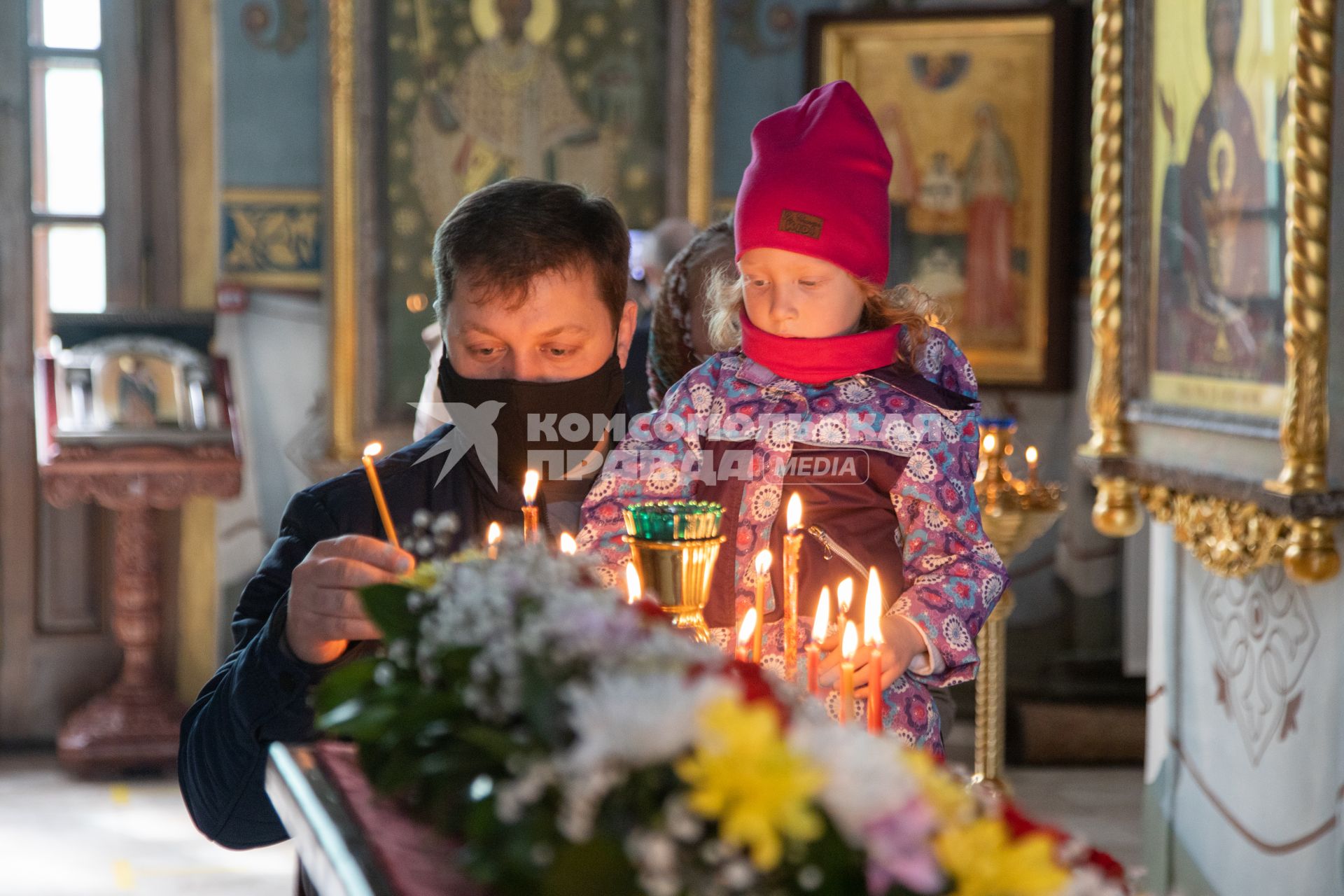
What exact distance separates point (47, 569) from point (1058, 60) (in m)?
4.97

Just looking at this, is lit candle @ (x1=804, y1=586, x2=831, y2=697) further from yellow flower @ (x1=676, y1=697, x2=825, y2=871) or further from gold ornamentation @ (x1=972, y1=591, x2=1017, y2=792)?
gold ornamentation @ (x1=972, y1=591, x2=1017, y2=792)

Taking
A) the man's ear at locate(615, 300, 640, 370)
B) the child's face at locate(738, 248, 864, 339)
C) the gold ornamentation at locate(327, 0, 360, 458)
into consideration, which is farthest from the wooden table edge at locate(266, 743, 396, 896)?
the gold ornamentation at locate(327, 0, 360, 458)

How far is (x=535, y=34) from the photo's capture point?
6.63 m

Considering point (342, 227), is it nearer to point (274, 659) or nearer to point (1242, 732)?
point (1242, 732)

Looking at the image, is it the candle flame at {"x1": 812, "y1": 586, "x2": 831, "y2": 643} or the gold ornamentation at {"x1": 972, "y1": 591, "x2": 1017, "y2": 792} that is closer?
the candle flame at {"x1": 812, "y1": 586, "x2": 831, "y2": 643}

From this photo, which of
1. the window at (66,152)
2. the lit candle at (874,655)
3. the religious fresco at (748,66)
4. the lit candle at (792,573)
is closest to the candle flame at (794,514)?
the lit candle at (792,573)

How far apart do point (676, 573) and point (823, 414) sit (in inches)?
36.8

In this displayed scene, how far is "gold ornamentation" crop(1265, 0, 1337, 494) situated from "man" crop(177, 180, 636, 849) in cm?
183

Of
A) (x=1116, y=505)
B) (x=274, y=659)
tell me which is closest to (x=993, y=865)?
(x=274, y=659)

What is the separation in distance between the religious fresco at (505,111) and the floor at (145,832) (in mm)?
2048

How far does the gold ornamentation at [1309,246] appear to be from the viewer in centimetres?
326

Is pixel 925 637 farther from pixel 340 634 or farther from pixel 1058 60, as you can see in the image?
pixel 1058 60

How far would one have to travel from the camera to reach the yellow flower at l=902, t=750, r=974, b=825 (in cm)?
95

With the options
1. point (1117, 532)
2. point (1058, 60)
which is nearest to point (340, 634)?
point (1117, 532)
